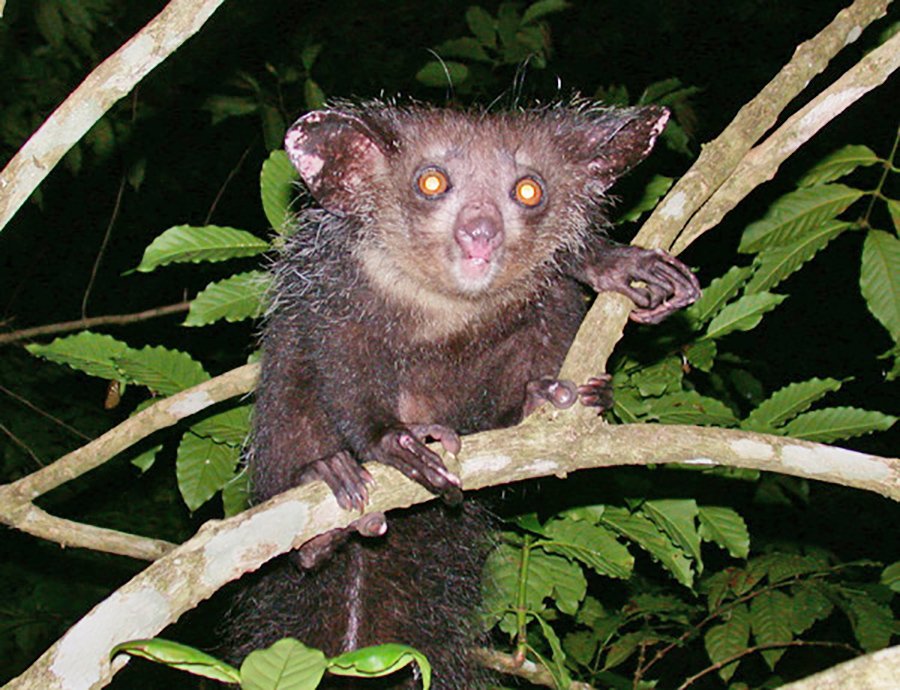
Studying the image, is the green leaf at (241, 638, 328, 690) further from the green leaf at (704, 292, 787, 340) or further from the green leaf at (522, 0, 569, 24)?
the green leaf at (522, 0, 569, 24)

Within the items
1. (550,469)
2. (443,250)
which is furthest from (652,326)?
(550,469)

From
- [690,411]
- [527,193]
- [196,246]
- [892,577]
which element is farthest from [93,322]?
[892,577]

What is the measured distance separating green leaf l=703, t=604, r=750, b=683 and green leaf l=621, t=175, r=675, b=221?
1731 mm

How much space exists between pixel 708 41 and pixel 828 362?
8.85ft

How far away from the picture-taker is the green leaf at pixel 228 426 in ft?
14.2

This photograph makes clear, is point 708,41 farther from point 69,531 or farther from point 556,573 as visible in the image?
point 69,531

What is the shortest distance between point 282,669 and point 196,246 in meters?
2.26

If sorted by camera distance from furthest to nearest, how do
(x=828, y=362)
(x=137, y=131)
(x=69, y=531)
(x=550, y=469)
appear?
1. (x=828, y=362)
2. (x=137, y=131)
3. (x=69, y=531)
4. (x=550, y=469)

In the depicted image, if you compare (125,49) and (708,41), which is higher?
(125,49)

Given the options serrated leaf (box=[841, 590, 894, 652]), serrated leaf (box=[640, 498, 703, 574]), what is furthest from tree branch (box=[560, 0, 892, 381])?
serrated leaf (box=[841, 590, 894, 652])

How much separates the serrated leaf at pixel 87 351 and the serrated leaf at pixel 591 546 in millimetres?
1704

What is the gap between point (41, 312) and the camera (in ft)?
27.1

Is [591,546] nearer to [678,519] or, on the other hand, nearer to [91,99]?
[678,519]

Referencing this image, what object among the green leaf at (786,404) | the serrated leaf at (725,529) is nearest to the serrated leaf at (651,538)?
the serrated leaf at (725,529)
